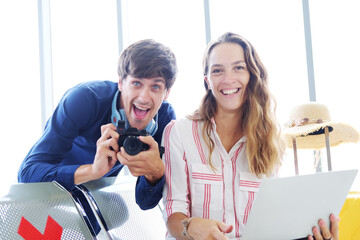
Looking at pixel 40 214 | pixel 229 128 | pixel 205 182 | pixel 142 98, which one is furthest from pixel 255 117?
pixel 40 214

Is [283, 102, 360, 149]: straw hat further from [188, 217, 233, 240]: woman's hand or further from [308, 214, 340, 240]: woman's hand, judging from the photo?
[188, 217, 233, 240]: woman's hand

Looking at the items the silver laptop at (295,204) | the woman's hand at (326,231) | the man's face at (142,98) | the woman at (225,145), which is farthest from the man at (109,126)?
the woman's hand at (326,231)

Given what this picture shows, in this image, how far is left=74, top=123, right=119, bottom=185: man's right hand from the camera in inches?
49.7

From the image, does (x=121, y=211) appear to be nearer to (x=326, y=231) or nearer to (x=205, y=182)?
(x=205, y=182)

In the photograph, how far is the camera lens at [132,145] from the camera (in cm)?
123

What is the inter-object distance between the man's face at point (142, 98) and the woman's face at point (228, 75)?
211 millimetres

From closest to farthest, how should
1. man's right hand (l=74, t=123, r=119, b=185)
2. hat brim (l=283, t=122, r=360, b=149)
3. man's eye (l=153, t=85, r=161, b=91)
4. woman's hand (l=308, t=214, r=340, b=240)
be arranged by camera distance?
woman's hand (l=308, t=214, r=340, b=240), man's right hand (l=74, t=123, r=119, b=185), man's eye (l=153, t=85, r=161, b=91), hat brim (l=283, t=122, r=360, b=149)

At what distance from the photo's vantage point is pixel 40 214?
→ 1144mm

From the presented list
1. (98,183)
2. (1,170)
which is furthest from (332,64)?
(1,170)

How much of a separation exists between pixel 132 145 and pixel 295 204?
543 millimetres

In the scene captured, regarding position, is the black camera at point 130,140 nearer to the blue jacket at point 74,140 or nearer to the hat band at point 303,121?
the blue jacket at point 74,140

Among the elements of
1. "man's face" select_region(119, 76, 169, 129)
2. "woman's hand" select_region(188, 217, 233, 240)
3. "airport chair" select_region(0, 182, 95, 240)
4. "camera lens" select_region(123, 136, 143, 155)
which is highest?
"man's face" select_region(119, 76, 169, 129)

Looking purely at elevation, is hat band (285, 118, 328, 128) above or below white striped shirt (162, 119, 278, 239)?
above

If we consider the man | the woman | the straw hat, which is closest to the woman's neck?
the woman
